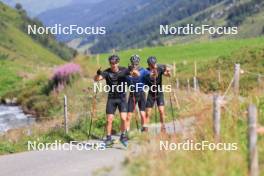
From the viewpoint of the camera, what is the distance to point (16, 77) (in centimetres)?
6625

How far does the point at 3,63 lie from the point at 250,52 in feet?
112

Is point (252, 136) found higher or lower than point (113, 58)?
lower

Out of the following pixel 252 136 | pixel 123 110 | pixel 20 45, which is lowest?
pixel 252 136

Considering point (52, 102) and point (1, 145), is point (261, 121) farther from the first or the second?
→ point (52, 102)

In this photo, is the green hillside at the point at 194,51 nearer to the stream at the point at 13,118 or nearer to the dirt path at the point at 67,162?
the stream at the point at 13,118

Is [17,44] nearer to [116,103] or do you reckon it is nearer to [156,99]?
[156,99]

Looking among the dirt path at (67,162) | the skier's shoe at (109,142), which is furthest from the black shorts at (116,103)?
the dirt path at (67,162)
